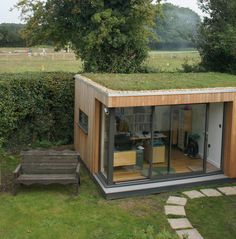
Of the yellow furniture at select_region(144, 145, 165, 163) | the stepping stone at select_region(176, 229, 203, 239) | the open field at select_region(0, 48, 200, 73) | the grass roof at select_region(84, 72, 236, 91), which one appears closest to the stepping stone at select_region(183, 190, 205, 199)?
the yellow furniture at select_region(144, 145, 165, 163)

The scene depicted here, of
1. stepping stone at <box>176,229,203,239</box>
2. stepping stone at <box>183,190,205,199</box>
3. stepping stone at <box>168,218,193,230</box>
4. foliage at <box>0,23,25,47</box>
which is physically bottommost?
stepping stone at <box>176,229,203,239</box>

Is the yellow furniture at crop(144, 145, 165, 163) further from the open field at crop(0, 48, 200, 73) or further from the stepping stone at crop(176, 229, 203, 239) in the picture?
the open field at crop(0, 48, 200, 73)

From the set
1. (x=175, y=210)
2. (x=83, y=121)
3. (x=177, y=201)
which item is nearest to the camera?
(x=175, y=210)

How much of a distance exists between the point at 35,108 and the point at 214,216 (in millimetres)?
7547

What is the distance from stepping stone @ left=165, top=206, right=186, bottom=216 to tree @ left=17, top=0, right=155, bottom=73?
28.1 ft

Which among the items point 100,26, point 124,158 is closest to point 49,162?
point 124,158

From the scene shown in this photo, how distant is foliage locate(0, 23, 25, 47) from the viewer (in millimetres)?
65250

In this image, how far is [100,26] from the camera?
1673 centimetres

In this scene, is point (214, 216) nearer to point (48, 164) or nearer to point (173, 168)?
point (173, 168)

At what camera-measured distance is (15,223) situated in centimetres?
916

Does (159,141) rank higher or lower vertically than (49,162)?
higher

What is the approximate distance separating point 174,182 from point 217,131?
2121 millimetres

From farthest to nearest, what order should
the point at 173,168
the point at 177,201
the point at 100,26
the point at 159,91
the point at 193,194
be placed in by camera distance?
the point at 100,26 < the point at 173,168 < the point at 193,194 < the point at 159,91 < the point at 177,201

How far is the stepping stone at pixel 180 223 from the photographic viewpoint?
9.10m
